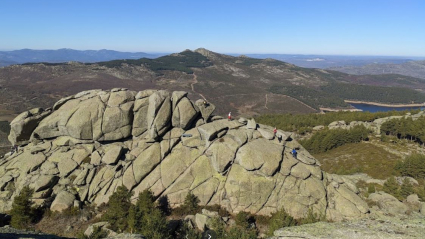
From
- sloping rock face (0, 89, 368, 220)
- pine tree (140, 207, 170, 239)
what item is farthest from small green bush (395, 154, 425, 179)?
pine tree (140, 207, 170, 239)

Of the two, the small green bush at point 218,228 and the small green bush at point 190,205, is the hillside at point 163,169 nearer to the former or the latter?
the small green bush at point 190,205

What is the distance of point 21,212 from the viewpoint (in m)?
33.9

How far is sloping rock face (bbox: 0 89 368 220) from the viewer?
3947cm

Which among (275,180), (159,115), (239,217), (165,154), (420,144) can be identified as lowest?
(420,144)

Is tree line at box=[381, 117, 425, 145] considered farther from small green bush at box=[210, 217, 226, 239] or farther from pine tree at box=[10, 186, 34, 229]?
pine tree at box=[10, 186, 34, 229]

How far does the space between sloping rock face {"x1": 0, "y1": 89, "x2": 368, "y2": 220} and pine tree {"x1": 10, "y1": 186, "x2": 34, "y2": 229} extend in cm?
366

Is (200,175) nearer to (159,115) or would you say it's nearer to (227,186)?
(227,186)

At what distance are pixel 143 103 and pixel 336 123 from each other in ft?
365

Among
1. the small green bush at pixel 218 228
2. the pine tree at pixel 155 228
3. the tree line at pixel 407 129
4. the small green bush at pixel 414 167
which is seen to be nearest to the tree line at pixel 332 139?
the tree line at pixel 407 129

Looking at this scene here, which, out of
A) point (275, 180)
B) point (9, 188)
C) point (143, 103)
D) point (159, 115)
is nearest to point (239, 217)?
point (275, 180)

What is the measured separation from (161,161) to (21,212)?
21.5m

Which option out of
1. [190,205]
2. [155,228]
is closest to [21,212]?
[155,228]

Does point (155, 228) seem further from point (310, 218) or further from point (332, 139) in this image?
point (332, 139)

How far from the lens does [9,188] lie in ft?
134
